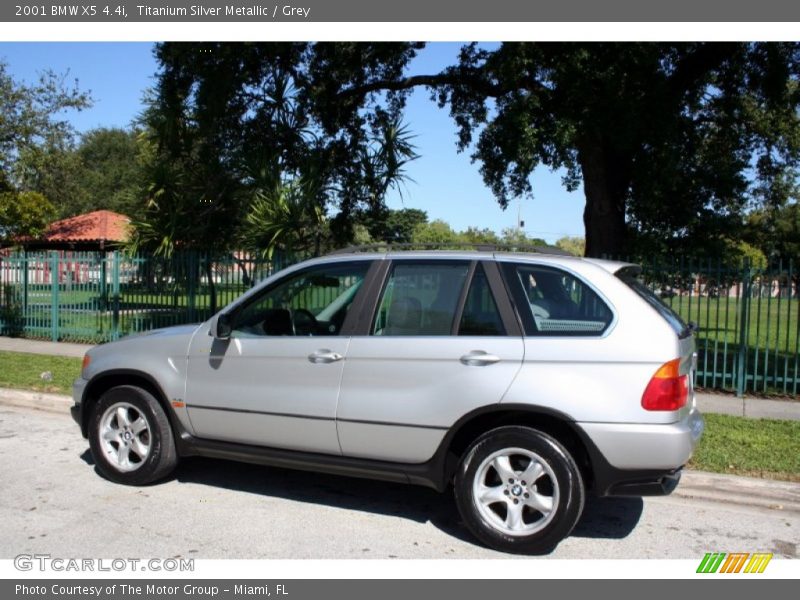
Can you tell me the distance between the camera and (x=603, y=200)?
1259 centimetres

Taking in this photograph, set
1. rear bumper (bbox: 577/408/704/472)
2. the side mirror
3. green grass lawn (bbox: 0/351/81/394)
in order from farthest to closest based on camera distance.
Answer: green grass lawn (bbox: 0/351/81/394), the side mirror, rear bumper (bbox: 577/408/704/472)

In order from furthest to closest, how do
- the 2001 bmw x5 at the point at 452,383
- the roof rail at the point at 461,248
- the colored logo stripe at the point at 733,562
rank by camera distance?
the roof rail at the point at 461,248 < the colored logo stripe at the point at 733,562 < the 2001 bmw x5 at the point at 452,383

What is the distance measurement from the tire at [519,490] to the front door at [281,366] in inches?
39.7

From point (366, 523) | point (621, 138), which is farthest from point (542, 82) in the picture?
point (366, 523)

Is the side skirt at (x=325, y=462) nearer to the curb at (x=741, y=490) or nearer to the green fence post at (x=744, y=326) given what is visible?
the curb at (x=741, y=490)

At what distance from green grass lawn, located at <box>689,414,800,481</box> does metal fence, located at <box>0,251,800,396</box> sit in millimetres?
2233

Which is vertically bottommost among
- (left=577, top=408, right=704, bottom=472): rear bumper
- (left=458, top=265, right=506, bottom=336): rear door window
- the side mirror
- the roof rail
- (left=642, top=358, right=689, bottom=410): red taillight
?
(left=577, top=408, right=704, bottom=472): rear bumper

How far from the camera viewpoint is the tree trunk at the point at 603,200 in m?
12.4

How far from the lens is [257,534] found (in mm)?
4672

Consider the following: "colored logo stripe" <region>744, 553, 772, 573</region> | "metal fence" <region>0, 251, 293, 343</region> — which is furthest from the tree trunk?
"colored logo stripe" <region>744, 553, 772, 573</region>

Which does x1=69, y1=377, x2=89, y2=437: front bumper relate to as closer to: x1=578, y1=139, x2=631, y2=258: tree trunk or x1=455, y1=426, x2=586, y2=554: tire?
x1=455, y1=426, x2=586, y2=554: tire

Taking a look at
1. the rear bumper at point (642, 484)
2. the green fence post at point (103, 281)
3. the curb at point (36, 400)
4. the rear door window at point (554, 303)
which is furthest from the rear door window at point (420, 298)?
the green fence post at point (103, 281)

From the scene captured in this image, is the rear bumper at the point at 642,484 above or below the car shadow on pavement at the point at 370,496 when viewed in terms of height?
above
